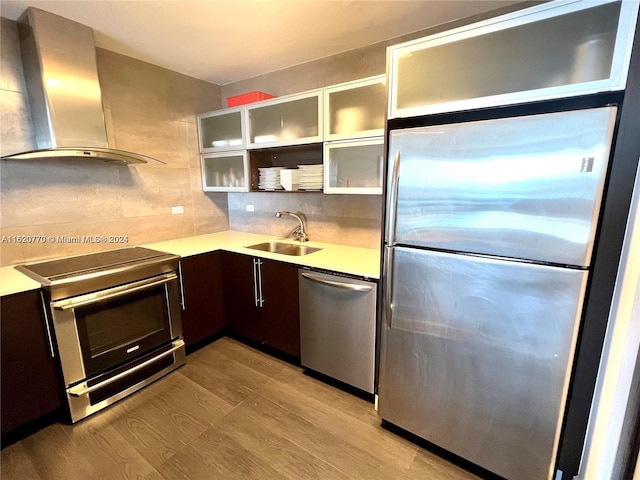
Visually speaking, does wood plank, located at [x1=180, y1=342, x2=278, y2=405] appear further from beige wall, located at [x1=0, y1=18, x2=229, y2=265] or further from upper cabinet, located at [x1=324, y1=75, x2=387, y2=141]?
upper cabinet, located at [x1=324, y1=75, x2=387, y2=141]

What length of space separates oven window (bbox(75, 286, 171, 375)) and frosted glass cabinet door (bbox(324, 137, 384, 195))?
150cm

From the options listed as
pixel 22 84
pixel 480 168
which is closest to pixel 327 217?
pixel 480 168

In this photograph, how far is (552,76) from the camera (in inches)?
42.3

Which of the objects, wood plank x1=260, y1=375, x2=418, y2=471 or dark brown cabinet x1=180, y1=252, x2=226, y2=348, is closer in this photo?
wood plank x1=260, y1=375, x2=418, y2=471

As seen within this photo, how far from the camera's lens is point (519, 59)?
1.13 meters

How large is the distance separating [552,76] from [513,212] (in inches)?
20.4

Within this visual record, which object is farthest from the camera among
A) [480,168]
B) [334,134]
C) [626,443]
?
[334,134]

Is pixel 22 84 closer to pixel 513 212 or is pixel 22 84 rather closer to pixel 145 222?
pixel 145 222

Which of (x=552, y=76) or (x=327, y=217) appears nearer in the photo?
(x=552, y=76)

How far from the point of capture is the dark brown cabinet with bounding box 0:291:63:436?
1.48 m

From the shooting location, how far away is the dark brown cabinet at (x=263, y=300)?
2107 millimetres

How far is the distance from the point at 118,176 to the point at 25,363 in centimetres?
145

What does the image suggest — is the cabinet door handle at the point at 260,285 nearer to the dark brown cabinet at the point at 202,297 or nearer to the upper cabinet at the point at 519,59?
the dark brown cabinet at the point at 202,297

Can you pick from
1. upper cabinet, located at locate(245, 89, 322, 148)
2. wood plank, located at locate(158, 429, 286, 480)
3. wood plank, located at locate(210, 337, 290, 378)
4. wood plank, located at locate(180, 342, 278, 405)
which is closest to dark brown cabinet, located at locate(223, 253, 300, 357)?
wood plank, located at locate(210, 337, 290, 378)
